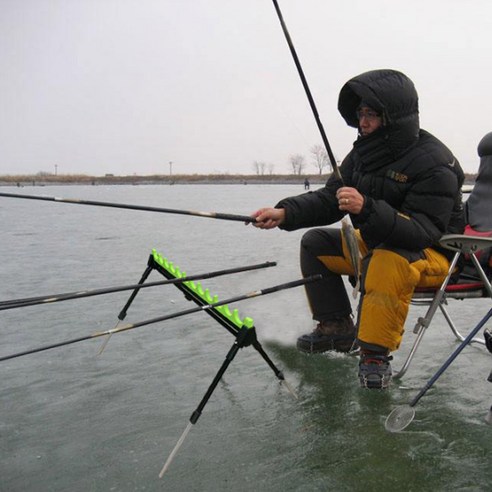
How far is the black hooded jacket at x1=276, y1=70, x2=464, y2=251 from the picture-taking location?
2.97m

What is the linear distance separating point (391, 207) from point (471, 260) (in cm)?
75

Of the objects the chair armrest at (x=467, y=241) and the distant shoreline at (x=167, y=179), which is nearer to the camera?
the chair armrest at (x=467, y=241)

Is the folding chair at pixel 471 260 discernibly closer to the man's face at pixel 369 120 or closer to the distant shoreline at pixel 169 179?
the man's face at pixel 369 120

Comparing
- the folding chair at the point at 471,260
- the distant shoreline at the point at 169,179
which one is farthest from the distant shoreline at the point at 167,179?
the folding chair at the point at 471,260

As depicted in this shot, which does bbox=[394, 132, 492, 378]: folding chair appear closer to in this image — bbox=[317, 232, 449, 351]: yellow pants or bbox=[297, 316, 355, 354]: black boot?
bbox=[317, 232, 449, 351]: yellow pants

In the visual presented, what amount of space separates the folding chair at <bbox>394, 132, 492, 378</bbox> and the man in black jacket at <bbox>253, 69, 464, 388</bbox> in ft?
0.40

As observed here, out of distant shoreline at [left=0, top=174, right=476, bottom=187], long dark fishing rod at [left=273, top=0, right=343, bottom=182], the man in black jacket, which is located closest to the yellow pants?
the man in black jacket

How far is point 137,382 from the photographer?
10.8 feet

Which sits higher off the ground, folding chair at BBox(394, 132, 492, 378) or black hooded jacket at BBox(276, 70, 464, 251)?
black hooded jacket at BBox(276, 70, 464, 251)

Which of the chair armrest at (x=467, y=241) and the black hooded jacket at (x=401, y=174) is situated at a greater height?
the black hooded jacket at (x=401, y=174)

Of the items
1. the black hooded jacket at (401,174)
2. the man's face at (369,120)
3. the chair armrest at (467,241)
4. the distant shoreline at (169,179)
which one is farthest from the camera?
the distant shoreline at (169,179)

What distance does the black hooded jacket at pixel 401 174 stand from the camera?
297 centimetres

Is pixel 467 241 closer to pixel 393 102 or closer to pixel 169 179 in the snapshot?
pixel 393 102

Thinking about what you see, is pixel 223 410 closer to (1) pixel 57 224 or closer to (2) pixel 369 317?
(2) pixel 369 317
